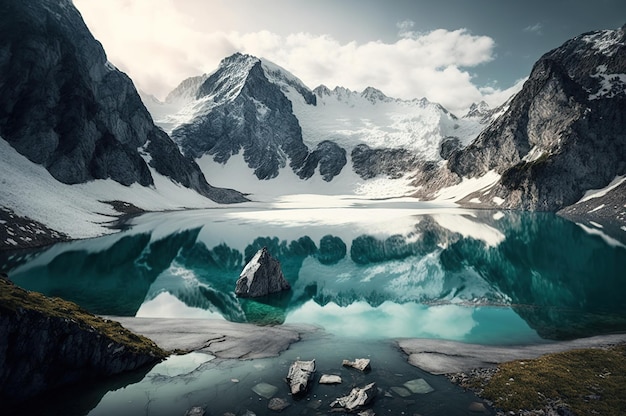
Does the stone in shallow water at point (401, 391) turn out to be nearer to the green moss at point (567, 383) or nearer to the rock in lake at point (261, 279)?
the green moss at point (567, 383)

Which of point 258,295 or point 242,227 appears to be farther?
point 242,227

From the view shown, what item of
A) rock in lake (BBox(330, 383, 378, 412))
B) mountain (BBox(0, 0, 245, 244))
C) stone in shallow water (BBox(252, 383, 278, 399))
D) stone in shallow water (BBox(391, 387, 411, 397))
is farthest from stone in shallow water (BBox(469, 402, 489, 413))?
mountain (BBox(0, 0, 245, 244))

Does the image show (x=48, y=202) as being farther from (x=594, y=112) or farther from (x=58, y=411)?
(x=594, y=112)

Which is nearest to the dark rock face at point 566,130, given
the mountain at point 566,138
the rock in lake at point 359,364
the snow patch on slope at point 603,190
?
the mountain at point 566,138

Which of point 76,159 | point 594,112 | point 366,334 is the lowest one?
A: point 366,334

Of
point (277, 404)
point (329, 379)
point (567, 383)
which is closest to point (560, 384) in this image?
point (567, 383)

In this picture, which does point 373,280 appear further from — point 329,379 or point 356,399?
point 356,399

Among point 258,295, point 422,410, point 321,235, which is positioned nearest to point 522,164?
point 321,235

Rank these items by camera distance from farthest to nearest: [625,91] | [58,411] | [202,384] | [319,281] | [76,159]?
[625,91], [76,159], [319,281], [202,384], [58,411]
